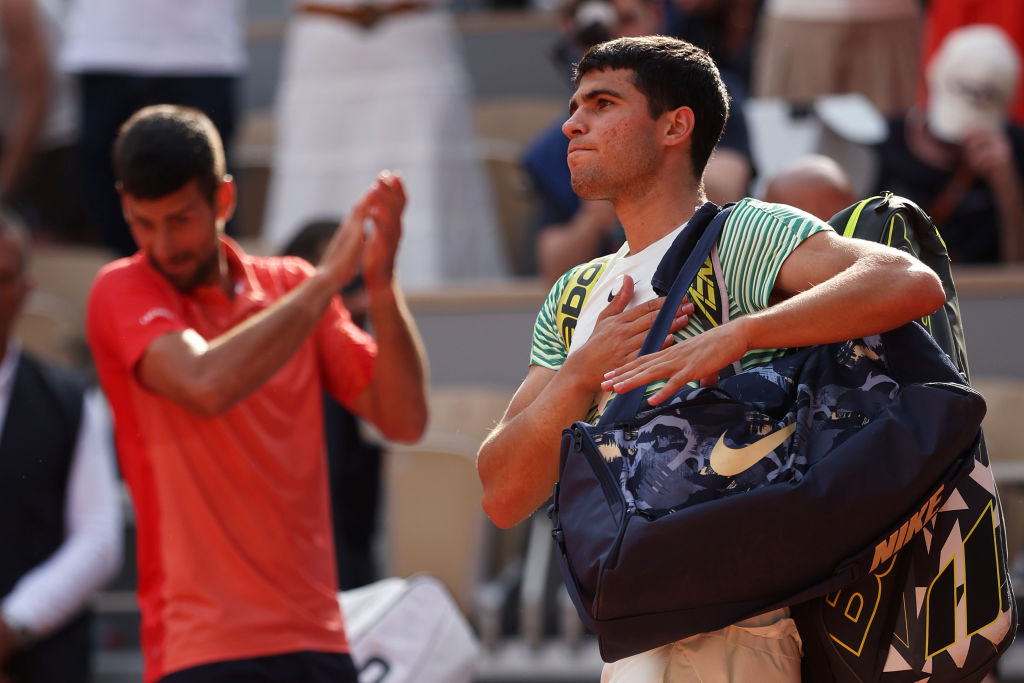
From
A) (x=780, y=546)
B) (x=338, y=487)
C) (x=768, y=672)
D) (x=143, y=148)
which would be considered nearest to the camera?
(x=780, y=546)

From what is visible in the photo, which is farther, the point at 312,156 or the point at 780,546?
the point at 312,156

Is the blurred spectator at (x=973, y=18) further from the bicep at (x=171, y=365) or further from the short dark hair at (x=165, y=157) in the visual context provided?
the bicep at (x=171, y=365)

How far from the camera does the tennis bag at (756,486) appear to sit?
2129mm

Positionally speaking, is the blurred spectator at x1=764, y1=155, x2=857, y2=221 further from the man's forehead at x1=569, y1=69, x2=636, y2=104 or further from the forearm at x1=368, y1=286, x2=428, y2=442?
the man's forehead at x1=569, y1=69, x2=636, y2=104

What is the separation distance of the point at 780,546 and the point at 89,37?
497cm

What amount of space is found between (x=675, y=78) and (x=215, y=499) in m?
1.36

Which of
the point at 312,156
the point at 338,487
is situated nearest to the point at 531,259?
the point at 312,156

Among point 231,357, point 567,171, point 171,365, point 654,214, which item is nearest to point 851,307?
point 654,214

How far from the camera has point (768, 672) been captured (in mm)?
2312

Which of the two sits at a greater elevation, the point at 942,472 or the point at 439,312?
the point at 942,472

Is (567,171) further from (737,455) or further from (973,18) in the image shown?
(737,455)

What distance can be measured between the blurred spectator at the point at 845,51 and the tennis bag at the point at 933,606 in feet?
13.7

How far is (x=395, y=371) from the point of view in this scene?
341 centimetres

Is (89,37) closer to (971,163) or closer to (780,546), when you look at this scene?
(971,163)
